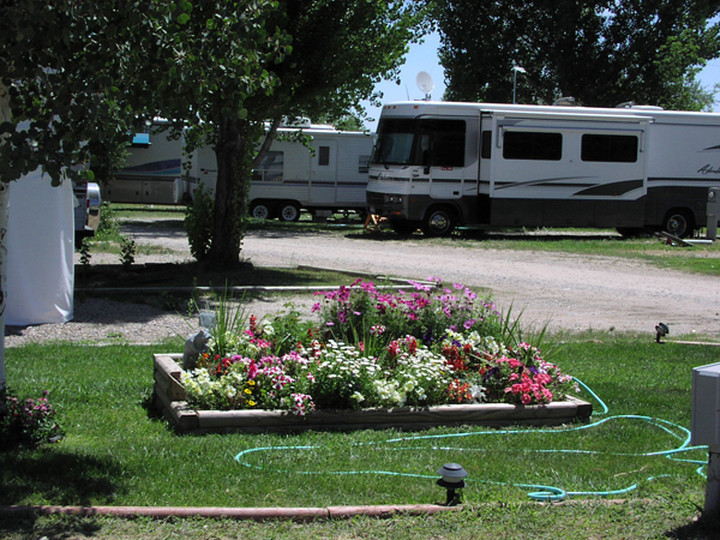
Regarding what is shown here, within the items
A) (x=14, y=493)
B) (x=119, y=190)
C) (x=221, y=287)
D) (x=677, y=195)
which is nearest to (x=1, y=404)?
(x=14, y=493)

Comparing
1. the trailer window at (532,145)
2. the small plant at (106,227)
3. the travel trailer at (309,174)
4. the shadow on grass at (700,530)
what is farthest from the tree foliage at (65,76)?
the travel trailer at (309,174)

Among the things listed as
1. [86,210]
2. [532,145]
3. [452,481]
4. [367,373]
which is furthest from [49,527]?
[532,145]

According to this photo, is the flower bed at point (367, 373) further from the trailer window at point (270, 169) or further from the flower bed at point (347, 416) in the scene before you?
the trailer window at point (270, 169)

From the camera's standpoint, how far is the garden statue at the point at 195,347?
6039mm

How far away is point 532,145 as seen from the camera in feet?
71.5

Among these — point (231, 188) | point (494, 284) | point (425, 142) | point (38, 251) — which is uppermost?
point (425, 142)

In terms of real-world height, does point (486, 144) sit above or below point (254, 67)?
above

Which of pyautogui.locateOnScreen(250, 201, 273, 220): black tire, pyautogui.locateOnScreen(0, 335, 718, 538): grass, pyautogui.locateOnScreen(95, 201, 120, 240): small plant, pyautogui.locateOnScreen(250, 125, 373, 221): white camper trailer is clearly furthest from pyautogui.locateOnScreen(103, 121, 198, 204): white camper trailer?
pyautogui.locateOnScreen(0, 335, 718, 538): grass

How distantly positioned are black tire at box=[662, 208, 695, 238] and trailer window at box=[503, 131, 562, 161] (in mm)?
3656

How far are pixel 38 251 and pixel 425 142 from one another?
13830 millimetres

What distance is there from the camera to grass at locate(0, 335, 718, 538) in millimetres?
4035

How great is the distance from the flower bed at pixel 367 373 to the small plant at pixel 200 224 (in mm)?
7593

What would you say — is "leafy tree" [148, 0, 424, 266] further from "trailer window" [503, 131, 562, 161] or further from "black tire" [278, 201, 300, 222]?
"black tire" [278, 201, 300, 222]

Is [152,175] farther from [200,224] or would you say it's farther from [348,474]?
[348,474]
